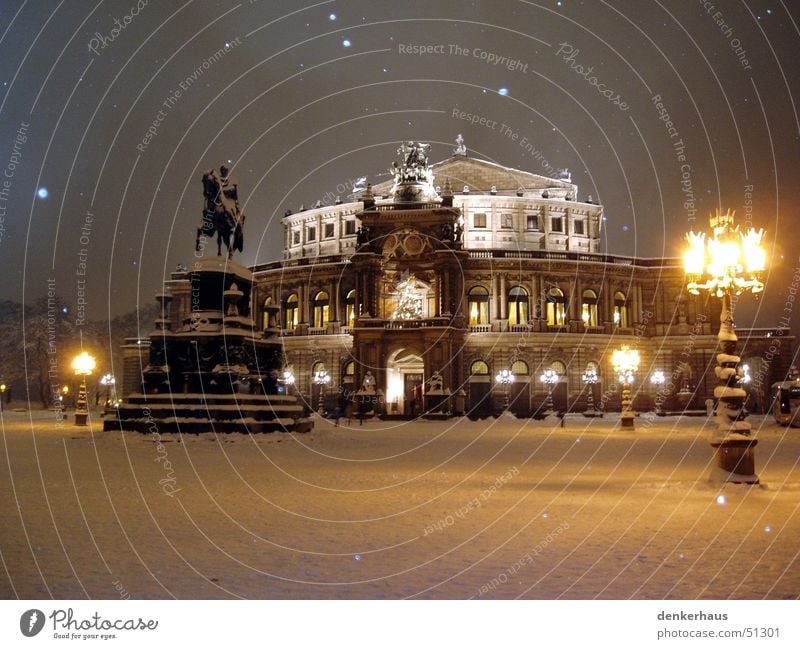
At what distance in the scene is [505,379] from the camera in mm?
55312

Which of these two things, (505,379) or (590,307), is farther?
(590,307)

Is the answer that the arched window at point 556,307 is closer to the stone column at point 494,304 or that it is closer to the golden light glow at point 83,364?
the stone column at point 494,304

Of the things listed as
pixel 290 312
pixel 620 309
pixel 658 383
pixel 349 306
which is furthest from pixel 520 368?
pixel 290 312

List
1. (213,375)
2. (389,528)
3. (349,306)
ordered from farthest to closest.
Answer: (349,306)
(213,375)
(389,528)

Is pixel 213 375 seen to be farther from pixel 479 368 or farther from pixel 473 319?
pixel 473 319

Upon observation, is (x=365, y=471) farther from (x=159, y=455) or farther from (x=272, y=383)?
(x=272, y=383)


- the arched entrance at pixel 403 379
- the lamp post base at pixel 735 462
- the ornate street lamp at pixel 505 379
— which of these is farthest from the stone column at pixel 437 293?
the lamp post base at pixel 735 462

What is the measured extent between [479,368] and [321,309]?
51.6 ft

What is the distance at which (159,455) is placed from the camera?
1884 cm

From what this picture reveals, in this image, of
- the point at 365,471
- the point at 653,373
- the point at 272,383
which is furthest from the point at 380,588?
the point at 653,373

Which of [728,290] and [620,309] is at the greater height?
[620,309]

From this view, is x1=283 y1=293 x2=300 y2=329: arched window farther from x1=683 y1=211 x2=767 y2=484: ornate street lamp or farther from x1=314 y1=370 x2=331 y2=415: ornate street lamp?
x1=683 y1=211 x2=767 y2=484: ornate street lamp

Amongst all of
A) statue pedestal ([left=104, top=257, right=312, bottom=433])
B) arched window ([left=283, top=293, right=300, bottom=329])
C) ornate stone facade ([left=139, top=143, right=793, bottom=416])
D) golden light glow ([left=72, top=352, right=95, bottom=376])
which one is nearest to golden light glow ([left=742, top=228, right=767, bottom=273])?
statue pedestal ([left=104, top=257, right=312, bottom=433])

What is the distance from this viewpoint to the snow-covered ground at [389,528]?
694 cm
